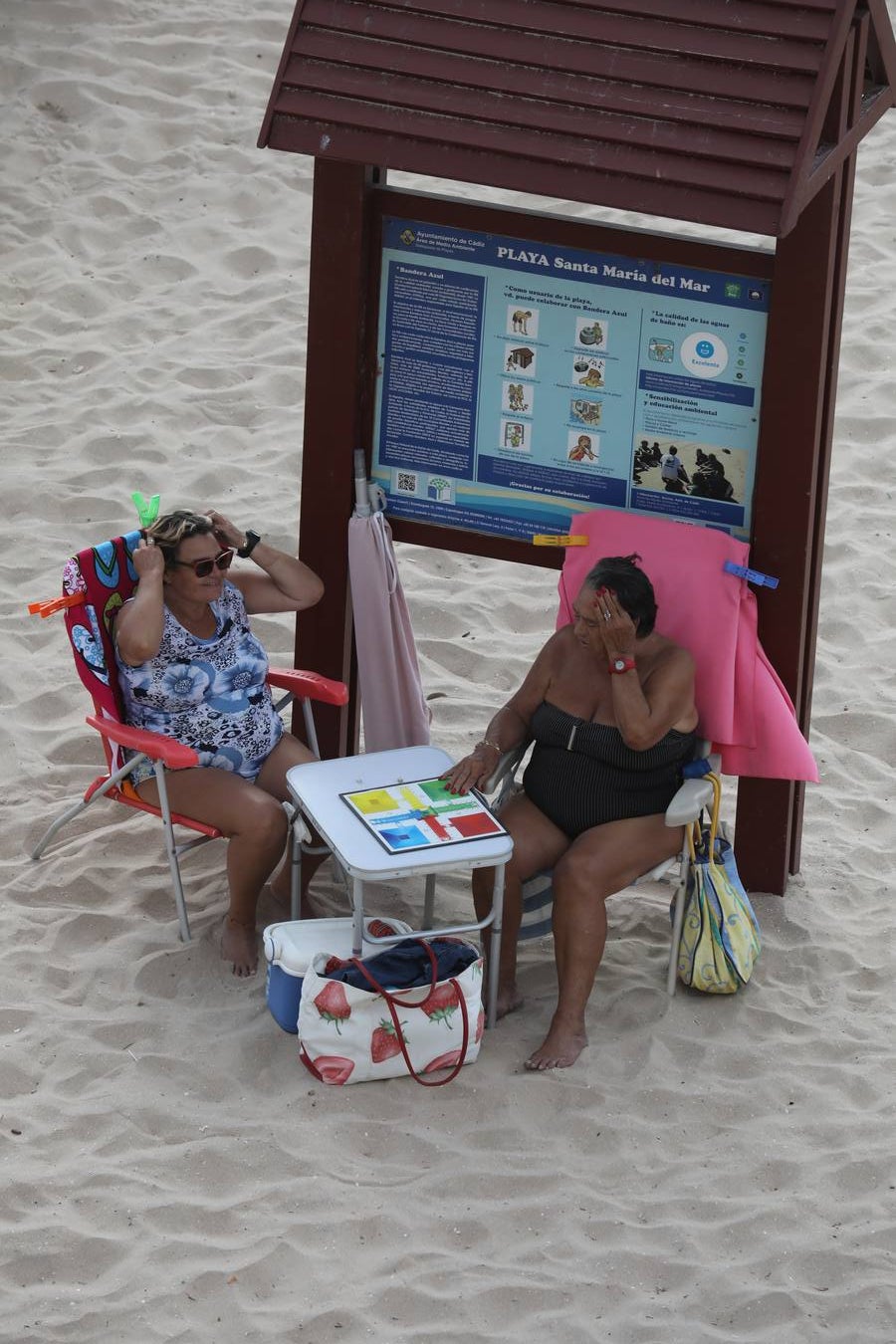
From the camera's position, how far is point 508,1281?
13.8ft

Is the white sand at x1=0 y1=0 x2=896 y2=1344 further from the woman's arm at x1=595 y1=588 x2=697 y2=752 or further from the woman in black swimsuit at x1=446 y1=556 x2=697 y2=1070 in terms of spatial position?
the woman's arm at x1=595 y1=588 x2=697 y2=752

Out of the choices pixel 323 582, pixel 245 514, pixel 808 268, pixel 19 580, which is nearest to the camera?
pixel 808 268

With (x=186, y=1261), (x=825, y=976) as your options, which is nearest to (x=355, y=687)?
(x=825, y=976)

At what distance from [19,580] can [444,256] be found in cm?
261

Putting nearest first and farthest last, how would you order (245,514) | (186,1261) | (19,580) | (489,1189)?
(186,1261)
(489,1189)
(19,580)
(245,514)

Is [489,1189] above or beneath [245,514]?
beneath

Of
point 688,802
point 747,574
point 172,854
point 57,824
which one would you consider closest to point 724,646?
point 747,574

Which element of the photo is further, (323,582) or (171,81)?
(171,81)

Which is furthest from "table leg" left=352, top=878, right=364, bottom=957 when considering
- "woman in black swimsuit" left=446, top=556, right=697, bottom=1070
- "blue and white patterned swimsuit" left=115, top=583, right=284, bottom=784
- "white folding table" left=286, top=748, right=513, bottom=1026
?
"blue and white patterned swimsuit" left=115, top=583, right=284, bottom=784

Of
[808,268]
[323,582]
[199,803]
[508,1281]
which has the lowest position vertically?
[508,1281]

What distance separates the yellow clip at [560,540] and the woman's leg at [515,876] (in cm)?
86

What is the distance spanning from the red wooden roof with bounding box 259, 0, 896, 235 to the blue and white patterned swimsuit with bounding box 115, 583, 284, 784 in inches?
56.8

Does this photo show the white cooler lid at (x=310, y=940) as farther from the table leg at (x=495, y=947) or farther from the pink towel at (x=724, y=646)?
the pink towel at (x=724, y=646)

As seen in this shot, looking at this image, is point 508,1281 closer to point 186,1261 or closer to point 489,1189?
point 489,1189
